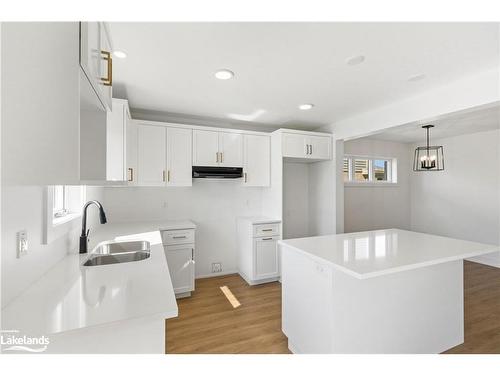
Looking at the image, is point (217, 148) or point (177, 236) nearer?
point (177, 236)

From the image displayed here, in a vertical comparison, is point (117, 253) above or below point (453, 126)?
below

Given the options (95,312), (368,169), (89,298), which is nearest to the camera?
(95,312)

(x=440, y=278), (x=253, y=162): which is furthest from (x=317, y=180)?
(x=440, y=278)

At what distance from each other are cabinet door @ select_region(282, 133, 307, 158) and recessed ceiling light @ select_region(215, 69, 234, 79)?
57.2 inches

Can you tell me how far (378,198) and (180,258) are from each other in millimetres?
4311

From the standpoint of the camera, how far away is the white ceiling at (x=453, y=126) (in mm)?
3393

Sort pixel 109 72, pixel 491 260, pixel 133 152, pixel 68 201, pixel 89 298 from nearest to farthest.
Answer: pixel 89 298, pixel 109 72, pixel 68 201, pixel 133 152, pixel 491 260

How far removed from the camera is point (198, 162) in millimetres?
3301

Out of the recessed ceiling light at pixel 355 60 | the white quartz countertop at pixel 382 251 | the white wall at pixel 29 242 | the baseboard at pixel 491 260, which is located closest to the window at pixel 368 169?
the baseboard at pixel 491 260

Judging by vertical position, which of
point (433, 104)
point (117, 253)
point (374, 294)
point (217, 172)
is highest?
point (433, 104)

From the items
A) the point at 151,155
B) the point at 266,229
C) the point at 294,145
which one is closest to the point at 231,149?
the point at 294,145

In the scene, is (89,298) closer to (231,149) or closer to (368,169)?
(231,149)

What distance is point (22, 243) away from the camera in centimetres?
102
